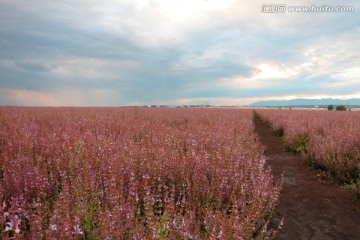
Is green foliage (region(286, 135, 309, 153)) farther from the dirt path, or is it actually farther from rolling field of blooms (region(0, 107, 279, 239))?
rolling field of blooms (region(0, 107, 279, 239))

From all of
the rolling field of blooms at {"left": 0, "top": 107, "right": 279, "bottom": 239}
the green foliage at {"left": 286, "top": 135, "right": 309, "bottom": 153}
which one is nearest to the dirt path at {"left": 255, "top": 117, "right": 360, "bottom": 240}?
the rolling field of blooms at {"left": 0, "top": 107, "right": 279, "bottom": 239}

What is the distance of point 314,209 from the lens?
4070 millimetres

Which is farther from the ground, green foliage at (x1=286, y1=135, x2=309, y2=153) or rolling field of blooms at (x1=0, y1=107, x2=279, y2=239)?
rolling field of blooms at (x1=0, y1=107, x2=279, y2=239)

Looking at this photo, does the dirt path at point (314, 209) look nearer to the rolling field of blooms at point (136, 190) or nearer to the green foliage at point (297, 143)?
the rolling field of blooms at point (136, 190)

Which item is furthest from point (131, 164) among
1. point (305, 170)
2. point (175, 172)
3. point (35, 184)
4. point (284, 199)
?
point (305, 170)

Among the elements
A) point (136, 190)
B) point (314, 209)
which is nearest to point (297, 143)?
→ point (314, 209)

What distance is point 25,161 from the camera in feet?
12.2

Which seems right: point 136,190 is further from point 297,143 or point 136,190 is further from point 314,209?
point 297,143

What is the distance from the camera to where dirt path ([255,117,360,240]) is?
132 inches

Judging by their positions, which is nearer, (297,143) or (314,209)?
(314,209)

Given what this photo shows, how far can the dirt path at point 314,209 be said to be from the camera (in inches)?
132

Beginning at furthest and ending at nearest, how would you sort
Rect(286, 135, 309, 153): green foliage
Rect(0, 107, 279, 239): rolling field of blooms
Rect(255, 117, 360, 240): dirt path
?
Rect(286, 135, 309, 153): green foliage < Rect(255, 117, 360, 240): dirt path < Rect(0, 107, 279, 239): rolling field of blooms

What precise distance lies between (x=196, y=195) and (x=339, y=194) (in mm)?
3188

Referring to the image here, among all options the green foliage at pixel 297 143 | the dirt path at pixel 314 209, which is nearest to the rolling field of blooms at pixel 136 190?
the dirt path at pixel 314 209
